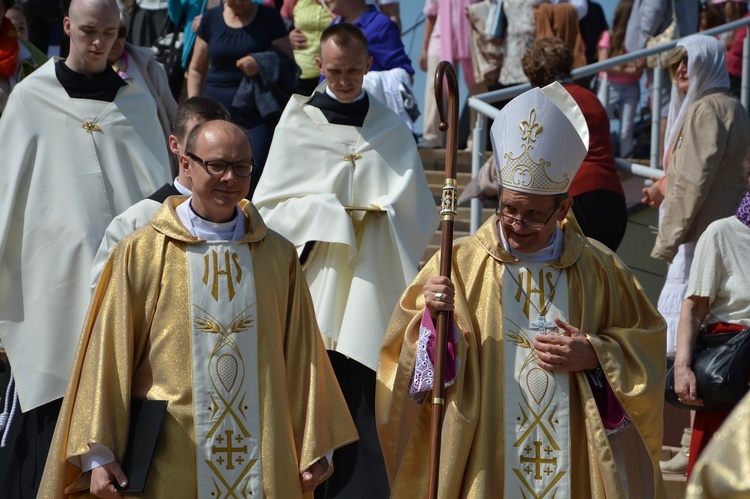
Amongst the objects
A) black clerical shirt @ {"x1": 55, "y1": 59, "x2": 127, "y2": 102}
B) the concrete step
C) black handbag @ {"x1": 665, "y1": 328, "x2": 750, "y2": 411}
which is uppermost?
black clerical shirt @ {"x1": 55, "y1": 59, "x2": 127, "y2": 102}

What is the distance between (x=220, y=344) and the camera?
561 centimetres

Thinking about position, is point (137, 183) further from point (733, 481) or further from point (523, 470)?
point (733, 481)

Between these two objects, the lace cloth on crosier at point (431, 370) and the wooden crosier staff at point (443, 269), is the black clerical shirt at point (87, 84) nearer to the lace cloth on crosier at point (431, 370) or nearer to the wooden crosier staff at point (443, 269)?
the wooden crosier staff at point (443, 269)

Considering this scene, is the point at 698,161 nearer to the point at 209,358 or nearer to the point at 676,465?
the point at 676,465

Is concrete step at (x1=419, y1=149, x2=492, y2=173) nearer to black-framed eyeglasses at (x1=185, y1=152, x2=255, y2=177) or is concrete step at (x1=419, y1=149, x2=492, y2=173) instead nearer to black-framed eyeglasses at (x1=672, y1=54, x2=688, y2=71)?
black-framed eyeglasses at (x1=672, y1=54, x2=688, y2=71)

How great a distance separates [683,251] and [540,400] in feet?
10.3

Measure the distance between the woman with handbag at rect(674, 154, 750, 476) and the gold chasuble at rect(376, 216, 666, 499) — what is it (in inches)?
47.5

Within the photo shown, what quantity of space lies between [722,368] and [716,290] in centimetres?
41

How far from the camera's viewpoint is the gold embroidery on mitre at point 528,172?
5.69 m

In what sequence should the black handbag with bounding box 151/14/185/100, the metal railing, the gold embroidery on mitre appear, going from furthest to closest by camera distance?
the black handbag with bounding box 151/14/185/100
the metal railing
the gold embroidery on mitre

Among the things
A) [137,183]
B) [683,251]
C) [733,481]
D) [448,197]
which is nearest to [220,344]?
[448,197]

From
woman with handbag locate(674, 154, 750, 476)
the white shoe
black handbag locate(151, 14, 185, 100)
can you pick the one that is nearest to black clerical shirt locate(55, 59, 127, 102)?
woman with handbag locate(674, 154, 750, 476)

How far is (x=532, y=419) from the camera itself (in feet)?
18.5

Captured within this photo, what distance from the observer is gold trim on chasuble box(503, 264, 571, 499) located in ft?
18.4
